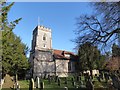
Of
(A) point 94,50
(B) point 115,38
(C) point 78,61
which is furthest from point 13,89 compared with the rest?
(C) point 78,61

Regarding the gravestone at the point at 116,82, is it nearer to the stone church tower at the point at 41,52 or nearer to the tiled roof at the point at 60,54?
the stone church tower at the point at 41,52

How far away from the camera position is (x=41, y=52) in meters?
46.4

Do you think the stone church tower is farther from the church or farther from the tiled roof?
the tiled roof

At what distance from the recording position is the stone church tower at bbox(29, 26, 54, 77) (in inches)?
1748

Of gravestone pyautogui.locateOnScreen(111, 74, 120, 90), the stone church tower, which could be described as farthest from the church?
gravestone pyautogui.locateOnScreen(111, 74, 120, 90)

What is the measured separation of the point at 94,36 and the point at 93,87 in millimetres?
5307

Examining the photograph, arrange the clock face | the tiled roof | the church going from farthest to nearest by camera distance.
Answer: the tiled roof < the clock face < the church

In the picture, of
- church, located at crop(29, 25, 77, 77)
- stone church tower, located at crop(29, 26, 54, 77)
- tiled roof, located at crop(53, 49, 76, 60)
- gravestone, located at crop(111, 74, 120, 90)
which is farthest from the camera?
tiled roof, located at crop(53, 49, 76, 60)

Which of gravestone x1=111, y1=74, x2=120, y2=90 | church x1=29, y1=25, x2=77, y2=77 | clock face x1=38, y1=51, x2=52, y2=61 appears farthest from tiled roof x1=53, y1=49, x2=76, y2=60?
gravestone x1=111, y1=74, x2=120, y2=90

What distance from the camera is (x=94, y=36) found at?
16719 mm

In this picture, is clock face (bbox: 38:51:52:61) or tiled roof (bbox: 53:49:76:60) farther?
tiled roof (bbox: 53:49:76:60)

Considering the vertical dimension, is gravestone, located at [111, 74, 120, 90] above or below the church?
below

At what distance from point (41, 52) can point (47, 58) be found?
7.15 ft

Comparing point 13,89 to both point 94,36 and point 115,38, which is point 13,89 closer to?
point 94,36
